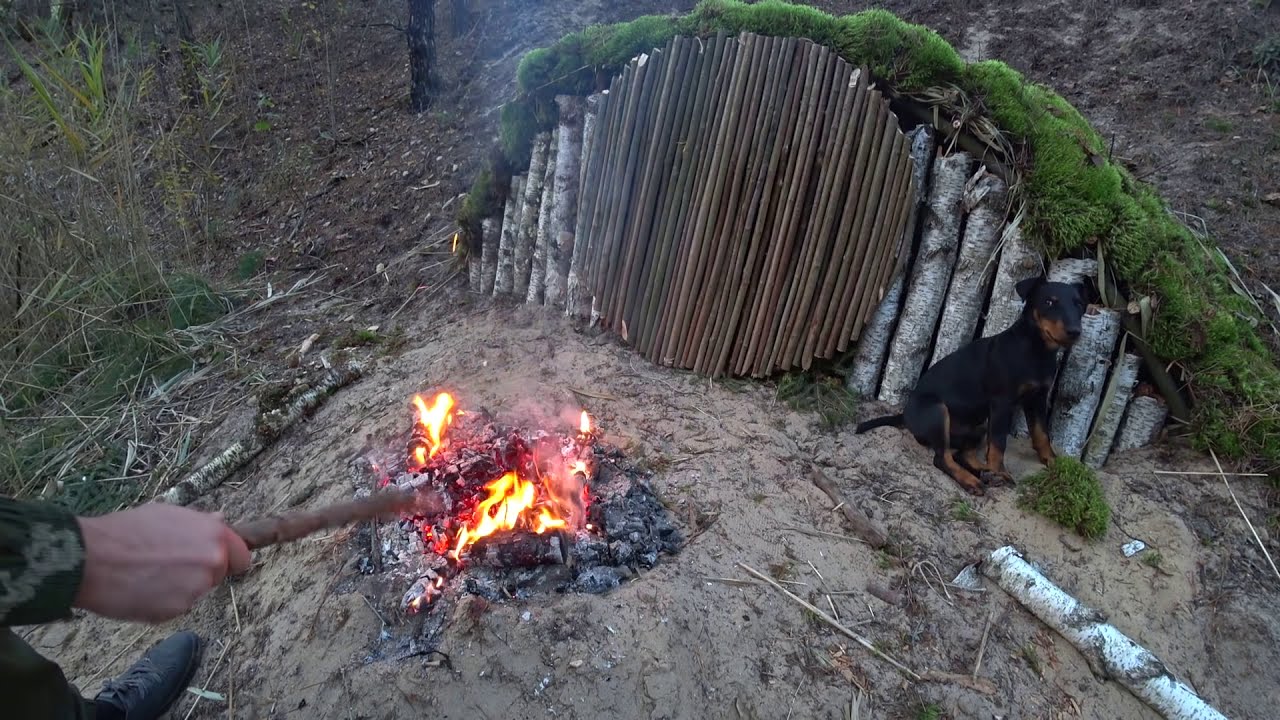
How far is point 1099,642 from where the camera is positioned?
292 centimetres

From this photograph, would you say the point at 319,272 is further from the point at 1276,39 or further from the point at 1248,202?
the point at 1276,39

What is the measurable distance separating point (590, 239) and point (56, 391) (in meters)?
4.14

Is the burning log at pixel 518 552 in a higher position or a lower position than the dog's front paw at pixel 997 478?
lower

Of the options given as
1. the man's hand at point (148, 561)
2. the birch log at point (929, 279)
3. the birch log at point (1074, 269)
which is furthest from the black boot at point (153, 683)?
the birch log at point (1074, 269)

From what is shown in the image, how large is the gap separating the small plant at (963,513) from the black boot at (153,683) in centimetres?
354

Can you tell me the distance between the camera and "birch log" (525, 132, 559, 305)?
5.16 m

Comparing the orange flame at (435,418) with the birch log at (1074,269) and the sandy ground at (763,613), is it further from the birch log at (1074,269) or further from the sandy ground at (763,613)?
the birch log at (1074,269)

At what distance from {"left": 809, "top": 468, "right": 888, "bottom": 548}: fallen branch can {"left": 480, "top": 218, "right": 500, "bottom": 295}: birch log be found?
3103 millimetres

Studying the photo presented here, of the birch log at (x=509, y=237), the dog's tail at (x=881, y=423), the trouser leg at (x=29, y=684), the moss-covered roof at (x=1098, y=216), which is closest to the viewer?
the trouser leg at (x=29, y=684)

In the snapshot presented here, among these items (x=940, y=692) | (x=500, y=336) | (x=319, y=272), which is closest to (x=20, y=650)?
(x=940, y=692)

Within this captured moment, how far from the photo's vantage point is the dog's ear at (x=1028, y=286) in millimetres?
3402

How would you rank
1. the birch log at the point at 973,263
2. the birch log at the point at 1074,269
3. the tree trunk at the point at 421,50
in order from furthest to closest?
the tree trunk at the point at 421,50, the birch log at the point at 973,263, the birch log at the point at 1074,269

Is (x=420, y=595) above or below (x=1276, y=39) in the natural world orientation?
below

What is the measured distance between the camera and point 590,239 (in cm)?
504
